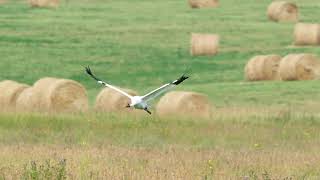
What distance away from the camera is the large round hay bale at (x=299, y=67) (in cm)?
3591

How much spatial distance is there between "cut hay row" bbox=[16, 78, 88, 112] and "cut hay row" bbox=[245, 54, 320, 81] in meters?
8.22

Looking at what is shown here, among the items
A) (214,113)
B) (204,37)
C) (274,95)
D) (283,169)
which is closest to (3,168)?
(283,169)

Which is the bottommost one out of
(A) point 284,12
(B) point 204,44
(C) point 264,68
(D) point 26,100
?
(D) point 26,100

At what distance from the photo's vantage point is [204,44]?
4309 centimetres

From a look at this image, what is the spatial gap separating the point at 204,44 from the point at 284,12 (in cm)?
673

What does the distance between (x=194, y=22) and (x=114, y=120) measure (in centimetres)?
2534

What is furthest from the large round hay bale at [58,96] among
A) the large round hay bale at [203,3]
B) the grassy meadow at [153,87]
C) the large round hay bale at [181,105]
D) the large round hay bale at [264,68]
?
the large round hay bale at [203,3]

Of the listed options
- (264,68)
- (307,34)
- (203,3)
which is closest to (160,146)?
(264,68)

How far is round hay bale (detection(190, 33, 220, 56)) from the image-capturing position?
141 ft

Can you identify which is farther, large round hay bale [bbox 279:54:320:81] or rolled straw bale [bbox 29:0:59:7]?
rolled straw bale [bbox 29:0:59:7]

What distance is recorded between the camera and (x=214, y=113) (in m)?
28.3

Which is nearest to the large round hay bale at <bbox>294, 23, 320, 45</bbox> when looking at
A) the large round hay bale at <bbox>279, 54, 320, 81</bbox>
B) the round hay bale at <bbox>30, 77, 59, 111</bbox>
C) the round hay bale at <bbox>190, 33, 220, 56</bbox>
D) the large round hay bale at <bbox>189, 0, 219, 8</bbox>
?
the round hay bale at <bbox>190, 33, 220, 56</bbox>

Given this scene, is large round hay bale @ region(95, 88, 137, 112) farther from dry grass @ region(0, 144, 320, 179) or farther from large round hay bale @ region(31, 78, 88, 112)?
dry grass @ region(0, 144, 320, 179)

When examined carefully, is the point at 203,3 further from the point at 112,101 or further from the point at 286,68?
the point at 112,101
